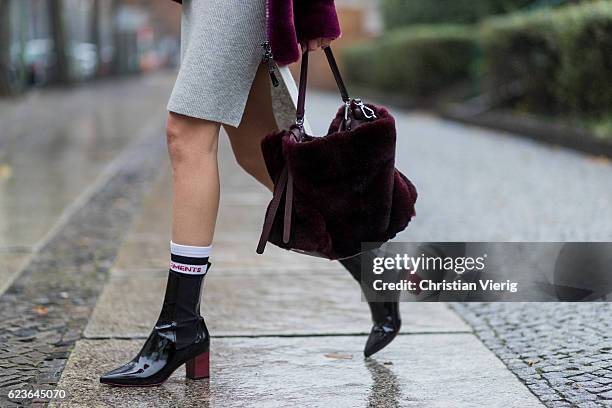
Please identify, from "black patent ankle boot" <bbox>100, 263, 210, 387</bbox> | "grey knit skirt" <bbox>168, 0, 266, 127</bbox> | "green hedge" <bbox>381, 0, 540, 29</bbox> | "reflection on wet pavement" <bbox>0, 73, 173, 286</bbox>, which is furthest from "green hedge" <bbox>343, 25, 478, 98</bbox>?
"black patent ankle boot" <bbox>100, 263, 210, 387</bbox>

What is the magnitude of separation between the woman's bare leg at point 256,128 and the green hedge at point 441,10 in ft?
45.2

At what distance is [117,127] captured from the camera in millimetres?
13500

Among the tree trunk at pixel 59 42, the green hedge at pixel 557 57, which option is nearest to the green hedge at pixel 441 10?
the green hedge at pixel 557 57

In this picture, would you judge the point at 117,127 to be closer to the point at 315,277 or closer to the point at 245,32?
the point at 315,277

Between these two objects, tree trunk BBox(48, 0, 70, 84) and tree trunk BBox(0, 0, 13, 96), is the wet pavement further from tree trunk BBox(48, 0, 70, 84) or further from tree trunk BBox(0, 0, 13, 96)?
tree trunk BBox(48, 0, 70, 84)

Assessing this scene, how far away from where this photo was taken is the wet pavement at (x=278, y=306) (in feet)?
9.11

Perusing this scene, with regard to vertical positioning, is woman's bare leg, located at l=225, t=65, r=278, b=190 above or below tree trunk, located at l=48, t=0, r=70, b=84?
below

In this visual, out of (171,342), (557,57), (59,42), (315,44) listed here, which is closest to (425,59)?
(557,57)

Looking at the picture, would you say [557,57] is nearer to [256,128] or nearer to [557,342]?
[557,342]

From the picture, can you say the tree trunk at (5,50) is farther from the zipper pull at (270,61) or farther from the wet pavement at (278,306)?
the zipper pull at (270,61)

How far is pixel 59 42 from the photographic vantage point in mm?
30016

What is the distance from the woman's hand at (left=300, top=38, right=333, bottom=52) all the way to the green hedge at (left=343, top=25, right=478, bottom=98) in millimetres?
13820

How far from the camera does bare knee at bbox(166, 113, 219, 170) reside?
272 centimetres

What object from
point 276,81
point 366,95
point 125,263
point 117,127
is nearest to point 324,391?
point 276,81
